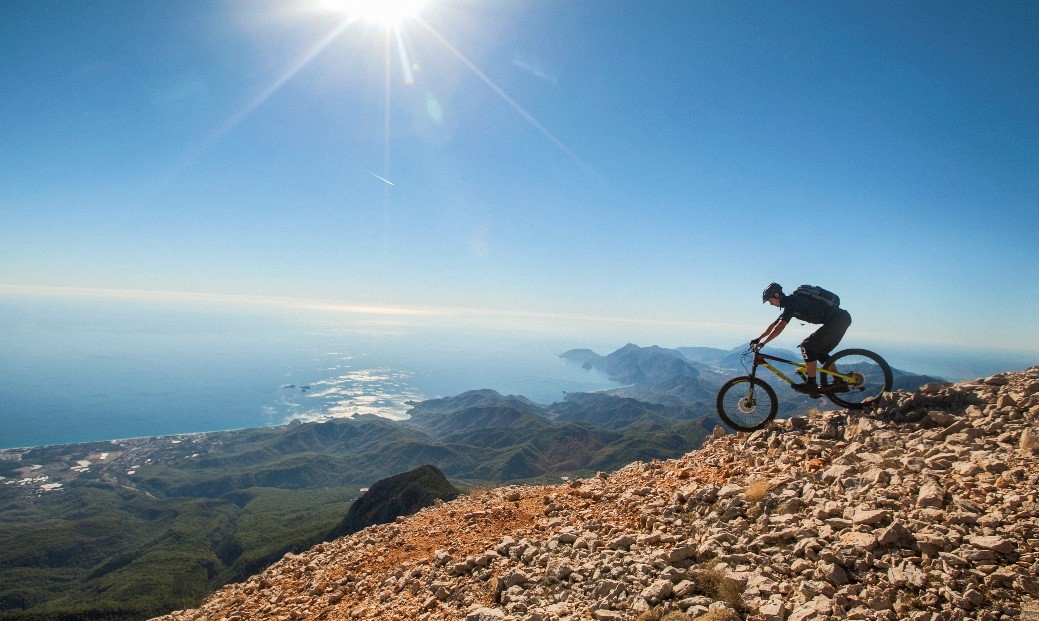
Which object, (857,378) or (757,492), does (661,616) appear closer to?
(757,492)

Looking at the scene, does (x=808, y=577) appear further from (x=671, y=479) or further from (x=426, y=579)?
(x=426, y=579)

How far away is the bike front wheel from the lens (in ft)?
43.0

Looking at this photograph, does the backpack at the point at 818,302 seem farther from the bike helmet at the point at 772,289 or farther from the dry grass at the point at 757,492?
the dry grass at the point at 757,492

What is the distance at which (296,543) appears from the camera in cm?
14875

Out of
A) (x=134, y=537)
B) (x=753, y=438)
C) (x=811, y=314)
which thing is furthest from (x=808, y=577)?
(x=134, y=537)

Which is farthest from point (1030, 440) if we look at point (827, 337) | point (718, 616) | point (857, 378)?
point (718, 616)

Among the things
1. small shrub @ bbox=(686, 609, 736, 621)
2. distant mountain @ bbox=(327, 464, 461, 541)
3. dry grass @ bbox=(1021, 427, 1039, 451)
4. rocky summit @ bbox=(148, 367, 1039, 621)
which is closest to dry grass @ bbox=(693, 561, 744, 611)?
rocky summit @ bbox=(148, 367, 1039, 621)

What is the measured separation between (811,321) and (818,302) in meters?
0.59

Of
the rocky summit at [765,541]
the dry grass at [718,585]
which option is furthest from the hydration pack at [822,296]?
the dry grass at [718,585]

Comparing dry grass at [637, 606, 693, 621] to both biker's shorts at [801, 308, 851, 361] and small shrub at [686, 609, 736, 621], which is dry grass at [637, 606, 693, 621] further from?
biker's shorts at [801, 308, 851, 361]

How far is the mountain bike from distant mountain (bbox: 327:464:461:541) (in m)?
111

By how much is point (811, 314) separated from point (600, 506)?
7390mm

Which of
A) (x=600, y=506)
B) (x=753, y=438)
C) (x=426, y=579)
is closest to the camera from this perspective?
(x=426, y=579)

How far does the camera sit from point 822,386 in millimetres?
12000
